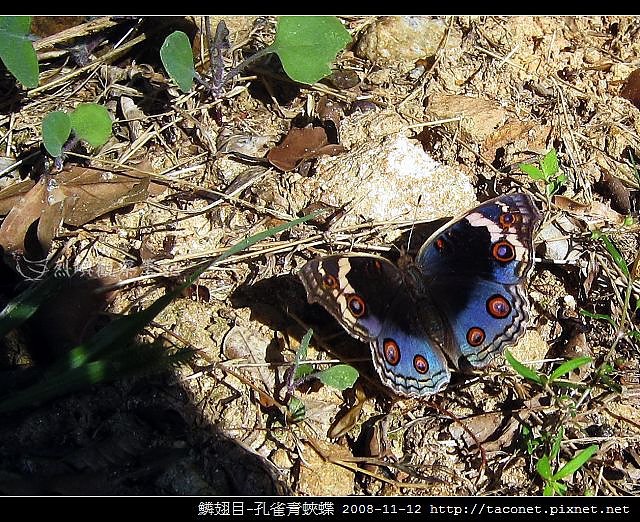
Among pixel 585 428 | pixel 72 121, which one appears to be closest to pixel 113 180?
pixel 72 121

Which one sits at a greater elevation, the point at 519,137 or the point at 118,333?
the point at 118,333

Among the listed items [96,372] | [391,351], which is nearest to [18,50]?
[96,372]

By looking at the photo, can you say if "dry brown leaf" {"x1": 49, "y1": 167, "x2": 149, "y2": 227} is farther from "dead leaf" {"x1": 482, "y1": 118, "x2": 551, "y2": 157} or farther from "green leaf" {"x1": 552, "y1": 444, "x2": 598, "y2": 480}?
"green leaf" {"x1": 552, "y1": 444, "x2": 598, "y2": 480}

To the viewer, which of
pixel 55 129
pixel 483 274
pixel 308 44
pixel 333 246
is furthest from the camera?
pixel 308 44

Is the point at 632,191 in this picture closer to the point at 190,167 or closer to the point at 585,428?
the point at 585,428

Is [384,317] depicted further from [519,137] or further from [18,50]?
[18,50]

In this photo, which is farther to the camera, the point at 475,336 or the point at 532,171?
the point at 532,171
